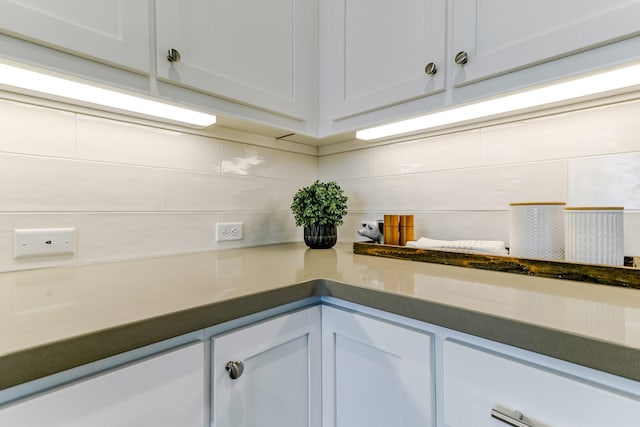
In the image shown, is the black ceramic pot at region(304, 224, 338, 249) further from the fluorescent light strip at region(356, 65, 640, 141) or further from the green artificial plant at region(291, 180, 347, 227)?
the fluorescent light strip at region(356, 65, 640, 141)

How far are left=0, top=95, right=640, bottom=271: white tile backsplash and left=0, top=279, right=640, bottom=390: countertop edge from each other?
654 millimetres

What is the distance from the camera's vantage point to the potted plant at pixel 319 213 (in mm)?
1311

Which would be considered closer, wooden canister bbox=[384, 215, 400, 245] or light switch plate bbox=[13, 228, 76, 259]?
light switch plate bbox=[13, 228, 76, 259]

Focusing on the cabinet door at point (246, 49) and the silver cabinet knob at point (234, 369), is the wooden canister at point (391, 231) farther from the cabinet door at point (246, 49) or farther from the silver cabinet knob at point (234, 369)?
the silver cabinet knob at point (234, 369)

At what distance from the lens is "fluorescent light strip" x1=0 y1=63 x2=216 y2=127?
727mm

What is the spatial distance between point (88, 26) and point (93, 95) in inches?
7.7

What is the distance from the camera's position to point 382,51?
1044 mm

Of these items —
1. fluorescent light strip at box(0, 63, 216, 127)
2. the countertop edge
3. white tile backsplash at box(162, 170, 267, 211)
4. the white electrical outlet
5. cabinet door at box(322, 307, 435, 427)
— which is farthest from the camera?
the white electrical outlet

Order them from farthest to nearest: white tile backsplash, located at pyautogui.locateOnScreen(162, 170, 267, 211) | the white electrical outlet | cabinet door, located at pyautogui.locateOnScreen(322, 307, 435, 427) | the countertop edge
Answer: the white electrical outlet, white tile backsplash, located at pyautogui.locateOnScreen(162, 170, 267, 211), cabinet door, located at pyautogui.locateOnScreen(322, 307, 435, 427), the countertop edge

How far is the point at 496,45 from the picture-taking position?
80 cm

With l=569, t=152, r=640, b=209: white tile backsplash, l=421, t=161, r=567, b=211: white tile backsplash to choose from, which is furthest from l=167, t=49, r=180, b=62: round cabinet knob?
l=569, t=152, r=640, b=209: white tile backsplash

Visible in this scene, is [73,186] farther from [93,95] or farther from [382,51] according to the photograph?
[382,51]

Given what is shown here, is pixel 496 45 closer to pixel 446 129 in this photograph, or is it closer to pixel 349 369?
pixel 446 129

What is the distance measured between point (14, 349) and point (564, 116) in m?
1.36
